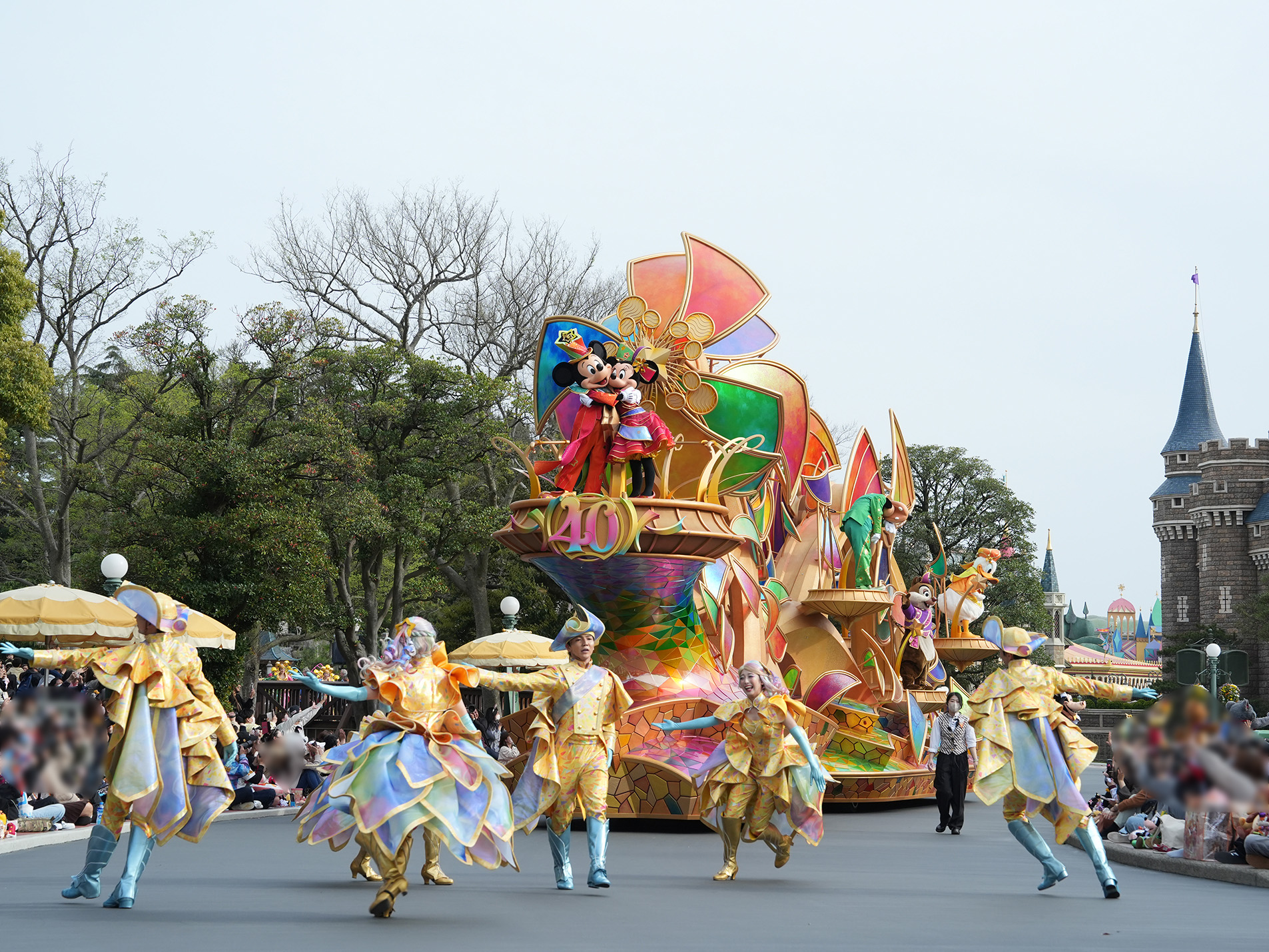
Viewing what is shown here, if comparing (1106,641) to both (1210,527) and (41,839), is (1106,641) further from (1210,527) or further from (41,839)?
(41,839)

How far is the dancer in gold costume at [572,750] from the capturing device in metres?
9.90

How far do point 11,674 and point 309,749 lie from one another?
13.0 ft

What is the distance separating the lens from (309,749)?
57.9ft

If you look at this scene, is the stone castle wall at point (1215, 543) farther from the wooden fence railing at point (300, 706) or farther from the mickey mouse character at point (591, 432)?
the mickey mouse character at point (591, 432)

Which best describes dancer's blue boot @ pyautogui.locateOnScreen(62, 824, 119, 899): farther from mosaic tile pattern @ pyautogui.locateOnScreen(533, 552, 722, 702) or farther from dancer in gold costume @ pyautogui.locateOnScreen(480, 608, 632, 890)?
mosaic tile pattern @ pyautogui.locateOnScreen(533, 552, 722, 702)

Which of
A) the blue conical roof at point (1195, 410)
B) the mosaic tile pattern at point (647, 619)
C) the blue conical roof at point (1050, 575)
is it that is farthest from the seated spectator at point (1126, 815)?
the blue conical roof at point (1050, 575)

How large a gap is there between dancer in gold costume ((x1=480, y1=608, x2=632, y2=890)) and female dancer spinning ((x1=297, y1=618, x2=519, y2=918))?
119 cm

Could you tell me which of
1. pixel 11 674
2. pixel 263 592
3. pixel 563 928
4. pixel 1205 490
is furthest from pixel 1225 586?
pixel 563 928

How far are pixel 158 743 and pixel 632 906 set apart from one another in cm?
302

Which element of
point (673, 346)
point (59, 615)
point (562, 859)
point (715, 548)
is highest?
point (673, 346)

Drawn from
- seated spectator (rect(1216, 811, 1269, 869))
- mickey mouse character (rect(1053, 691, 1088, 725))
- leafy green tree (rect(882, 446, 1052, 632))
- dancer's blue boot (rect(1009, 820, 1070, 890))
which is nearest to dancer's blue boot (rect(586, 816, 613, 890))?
dancer's blue boot (rect(1009, 820, 1070, 890))

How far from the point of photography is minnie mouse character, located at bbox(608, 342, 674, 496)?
15.8 m

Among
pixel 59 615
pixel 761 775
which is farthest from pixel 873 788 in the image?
pixel 59 615

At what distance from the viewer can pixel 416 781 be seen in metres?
8.01
